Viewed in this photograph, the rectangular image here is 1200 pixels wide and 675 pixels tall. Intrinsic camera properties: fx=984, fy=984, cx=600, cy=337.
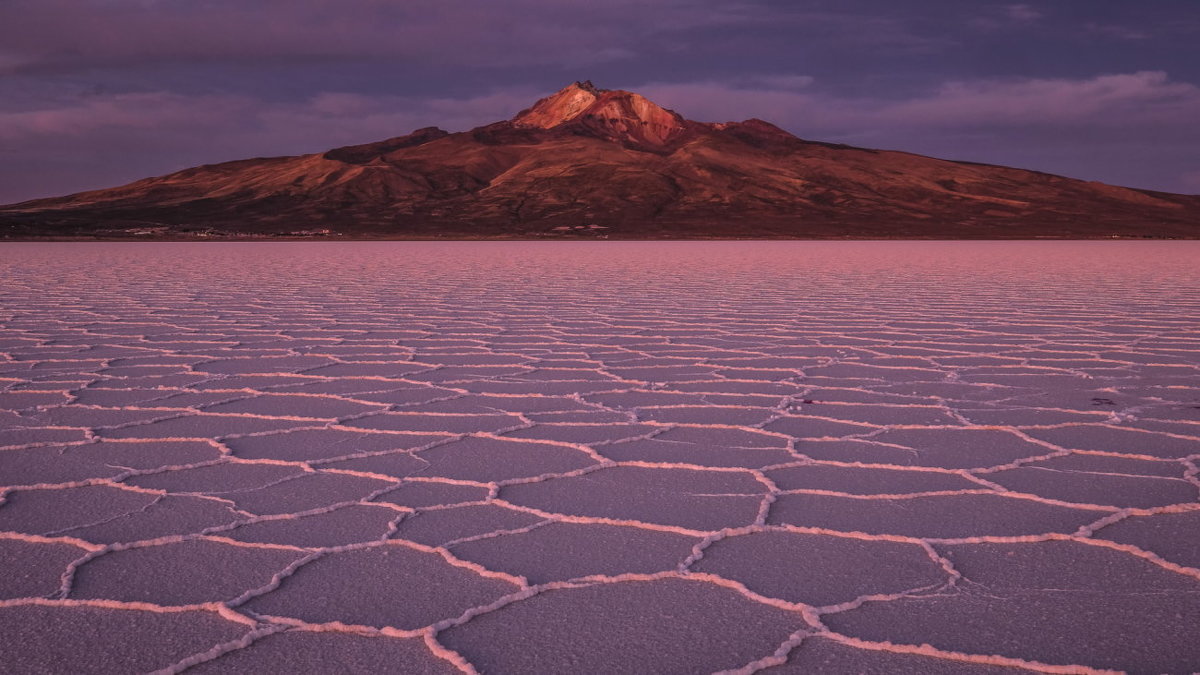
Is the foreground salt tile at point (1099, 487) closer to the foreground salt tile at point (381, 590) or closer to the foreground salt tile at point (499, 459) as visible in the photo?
the foreground salt tile at point (499, 459)

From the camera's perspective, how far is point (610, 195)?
2377 inches

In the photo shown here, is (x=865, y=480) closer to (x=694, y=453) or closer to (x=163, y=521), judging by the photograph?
(x=694, y=453)

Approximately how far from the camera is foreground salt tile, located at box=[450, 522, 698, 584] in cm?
181

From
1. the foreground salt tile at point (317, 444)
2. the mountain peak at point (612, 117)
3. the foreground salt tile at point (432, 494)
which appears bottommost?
the foreground salt tile at point (317, 444)

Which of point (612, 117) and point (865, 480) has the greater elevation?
point (612, 117)

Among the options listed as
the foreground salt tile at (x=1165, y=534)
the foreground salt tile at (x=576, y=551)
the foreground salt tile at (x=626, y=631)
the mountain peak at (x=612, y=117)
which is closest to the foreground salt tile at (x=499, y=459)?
the foreground salt tile at (x=576, y=551)

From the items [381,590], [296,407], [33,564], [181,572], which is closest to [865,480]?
[381,590]

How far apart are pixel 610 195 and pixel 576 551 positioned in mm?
59182

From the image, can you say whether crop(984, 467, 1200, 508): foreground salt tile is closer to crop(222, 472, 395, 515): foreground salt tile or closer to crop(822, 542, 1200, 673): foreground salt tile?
crop(822, 542, 1200, 673): foreground salt tile

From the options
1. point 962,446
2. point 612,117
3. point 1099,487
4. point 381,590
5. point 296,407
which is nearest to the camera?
point 381,590

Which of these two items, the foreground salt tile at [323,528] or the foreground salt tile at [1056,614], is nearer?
the foreground salt tile at [1056,614]

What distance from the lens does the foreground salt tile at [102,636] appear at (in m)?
1.42

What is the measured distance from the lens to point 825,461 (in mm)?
2588

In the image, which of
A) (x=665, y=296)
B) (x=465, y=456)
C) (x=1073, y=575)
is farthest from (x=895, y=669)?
(x=665, y=296)
